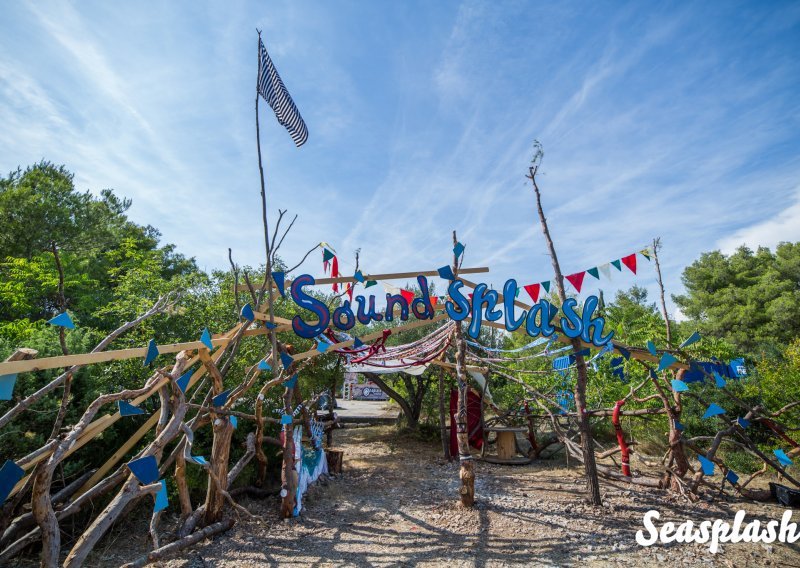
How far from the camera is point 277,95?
6.12 metres

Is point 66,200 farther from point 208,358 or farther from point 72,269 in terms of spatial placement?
point 208,358

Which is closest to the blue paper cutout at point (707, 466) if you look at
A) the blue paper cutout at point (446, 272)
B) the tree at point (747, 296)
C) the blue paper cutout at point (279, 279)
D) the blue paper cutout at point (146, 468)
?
the blue paper cutout at point (446, 272)

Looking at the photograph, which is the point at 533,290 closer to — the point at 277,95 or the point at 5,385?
the point at 277,95

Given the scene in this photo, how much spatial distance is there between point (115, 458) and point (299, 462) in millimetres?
2855

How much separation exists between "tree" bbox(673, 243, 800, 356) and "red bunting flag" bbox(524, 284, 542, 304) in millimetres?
20298

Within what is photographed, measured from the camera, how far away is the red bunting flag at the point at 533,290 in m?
7.51

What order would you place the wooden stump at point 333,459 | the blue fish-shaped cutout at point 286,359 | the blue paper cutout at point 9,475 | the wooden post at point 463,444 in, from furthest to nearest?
1. the wooden stump at point 333,459
2. the wooden post at point 463,444
3. the blue fish-shaped cutout at point 286,359
4. the blue paper cutout at point 9,475

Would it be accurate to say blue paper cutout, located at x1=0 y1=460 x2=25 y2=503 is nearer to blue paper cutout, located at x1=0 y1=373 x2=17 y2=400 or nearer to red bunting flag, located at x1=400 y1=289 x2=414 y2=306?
blue paper cutout, located at x1=0 y1=373 x2=17 y2=400

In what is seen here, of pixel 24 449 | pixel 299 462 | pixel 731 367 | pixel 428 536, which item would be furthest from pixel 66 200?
pixel 731 367

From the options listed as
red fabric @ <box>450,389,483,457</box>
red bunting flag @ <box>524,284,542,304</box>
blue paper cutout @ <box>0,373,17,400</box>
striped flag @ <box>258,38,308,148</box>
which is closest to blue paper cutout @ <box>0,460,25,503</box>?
blue paper cutout @ <box>0,373,17,400</box>

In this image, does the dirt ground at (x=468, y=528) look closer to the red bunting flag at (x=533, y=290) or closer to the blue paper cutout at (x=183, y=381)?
the blue paper cutout at (x=183, y=381)

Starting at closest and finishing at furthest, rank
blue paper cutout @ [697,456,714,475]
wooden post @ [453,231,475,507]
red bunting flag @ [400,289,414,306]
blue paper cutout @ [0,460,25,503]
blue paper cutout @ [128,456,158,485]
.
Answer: blue paper cutout @ [0,460,25,503]
blue paper cutout @ [128,456,158,485]
blue paper cutout @ [697,456,714,475]
wooden post @ [453,231,475,507]
red bunting flag @ [400,289,414,306]

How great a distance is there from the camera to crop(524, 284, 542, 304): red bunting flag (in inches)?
296

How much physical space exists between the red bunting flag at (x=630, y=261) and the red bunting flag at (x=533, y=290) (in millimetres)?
1530
